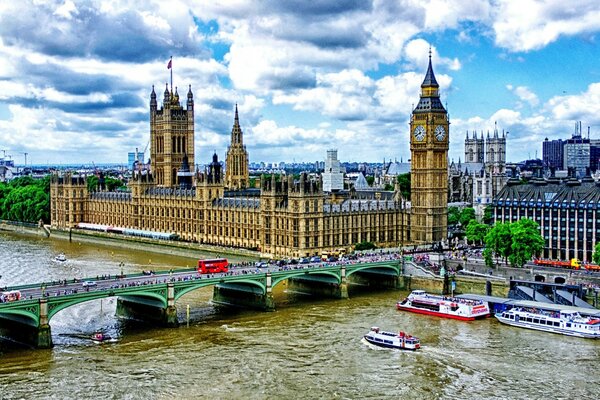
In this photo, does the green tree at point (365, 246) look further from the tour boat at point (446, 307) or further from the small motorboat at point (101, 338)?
the small motorboat at point (101, 338)

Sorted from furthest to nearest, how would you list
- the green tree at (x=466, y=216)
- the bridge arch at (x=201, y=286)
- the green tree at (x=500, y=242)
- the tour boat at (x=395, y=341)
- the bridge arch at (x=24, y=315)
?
the green tree at (x=466, y=216) < the green tree at (x=500, y=242) < the bridge arch at (x=201, y=286) < the tour boat at (x=395, y=341) < the bridge arch at (x=24, y=315)

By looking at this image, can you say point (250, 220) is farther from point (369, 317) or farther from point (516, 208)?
point (369, 317)

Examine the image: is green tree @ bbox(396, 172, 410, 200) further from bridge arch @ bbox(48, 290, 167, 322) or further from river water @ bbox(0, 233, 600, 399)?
bridge arch @ bbox(48, 290, 167, 322)

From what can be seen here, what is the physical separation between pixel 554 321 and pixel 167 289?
31504mm

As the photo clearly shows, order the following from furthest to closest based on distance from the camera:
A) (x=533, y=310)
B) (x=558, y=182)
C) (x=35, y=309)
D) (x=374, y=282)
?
1. (x=558, y=182)
2. (x=374, y=282)
3. (x=533, y=310)
4. (x=35, y=309)

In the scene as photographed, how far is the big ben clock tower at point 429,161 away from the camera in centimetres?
11419

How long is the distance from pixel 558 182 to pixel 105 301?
56104 mm

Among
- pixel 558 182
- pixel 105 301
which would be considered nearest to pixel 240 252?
pixel 105 301

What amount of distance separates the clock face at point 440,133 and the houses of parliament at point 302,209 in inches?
5.2

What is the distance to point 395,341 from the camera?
62.6 metres

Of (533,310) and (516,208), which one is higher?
(516,208)

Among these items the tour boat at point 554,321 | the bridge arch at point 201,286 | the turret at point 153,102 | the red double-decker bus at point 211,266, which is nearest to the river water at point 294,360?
the tour boat at point 554,321

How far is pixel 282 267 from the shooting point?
85.9m

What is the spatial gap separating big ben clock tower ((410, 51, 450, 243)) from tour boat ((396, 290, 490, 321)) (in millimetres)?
37490
